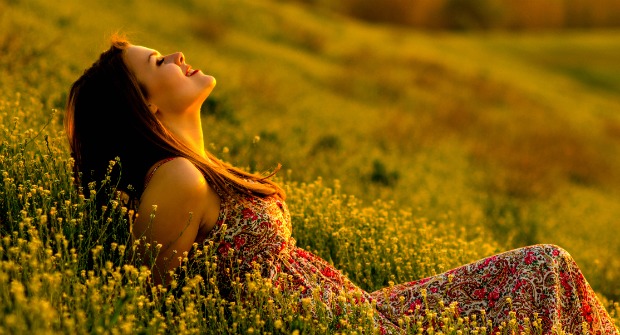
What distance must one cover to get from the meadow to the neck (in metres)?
0.52

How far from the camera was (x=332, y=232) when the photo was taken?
577 cm

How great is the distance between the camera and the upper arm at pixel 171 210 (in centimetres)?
415

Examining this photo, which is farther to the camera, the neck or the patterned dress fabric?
the neck

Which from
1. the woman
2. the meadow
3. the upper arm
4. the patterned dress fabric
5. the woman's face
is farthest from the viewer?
the woman's face

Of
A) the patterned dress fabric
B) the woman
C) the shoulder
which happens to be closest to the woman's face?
the woman

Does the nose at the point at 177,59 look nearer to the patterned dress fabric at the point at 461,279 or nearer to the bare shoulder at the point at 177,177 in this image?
the bare shoulder at the point at 177,177

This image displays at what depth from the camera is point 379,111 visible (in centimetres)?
1814

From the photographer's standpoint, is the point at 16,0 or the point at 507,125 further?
the point at 507,125

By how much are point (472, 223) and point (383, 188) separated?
115 centimetres

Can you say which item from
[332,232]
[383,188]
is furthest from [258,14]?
[332,232]

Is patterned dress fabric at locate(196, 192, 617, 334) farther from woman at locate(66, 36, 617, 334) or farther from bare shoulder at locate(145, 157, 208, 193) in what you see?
bare shoulder at locate(145, 157, 208, 193)

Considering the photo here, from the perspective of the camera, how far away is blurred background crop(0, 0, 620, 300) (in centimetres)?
945

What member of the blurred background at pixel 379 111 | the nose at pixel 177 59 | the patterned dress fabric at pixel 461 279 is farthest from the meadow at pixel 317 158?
the nose at pixel 177 59

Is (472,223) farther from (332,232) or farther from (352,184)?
(332,232)
